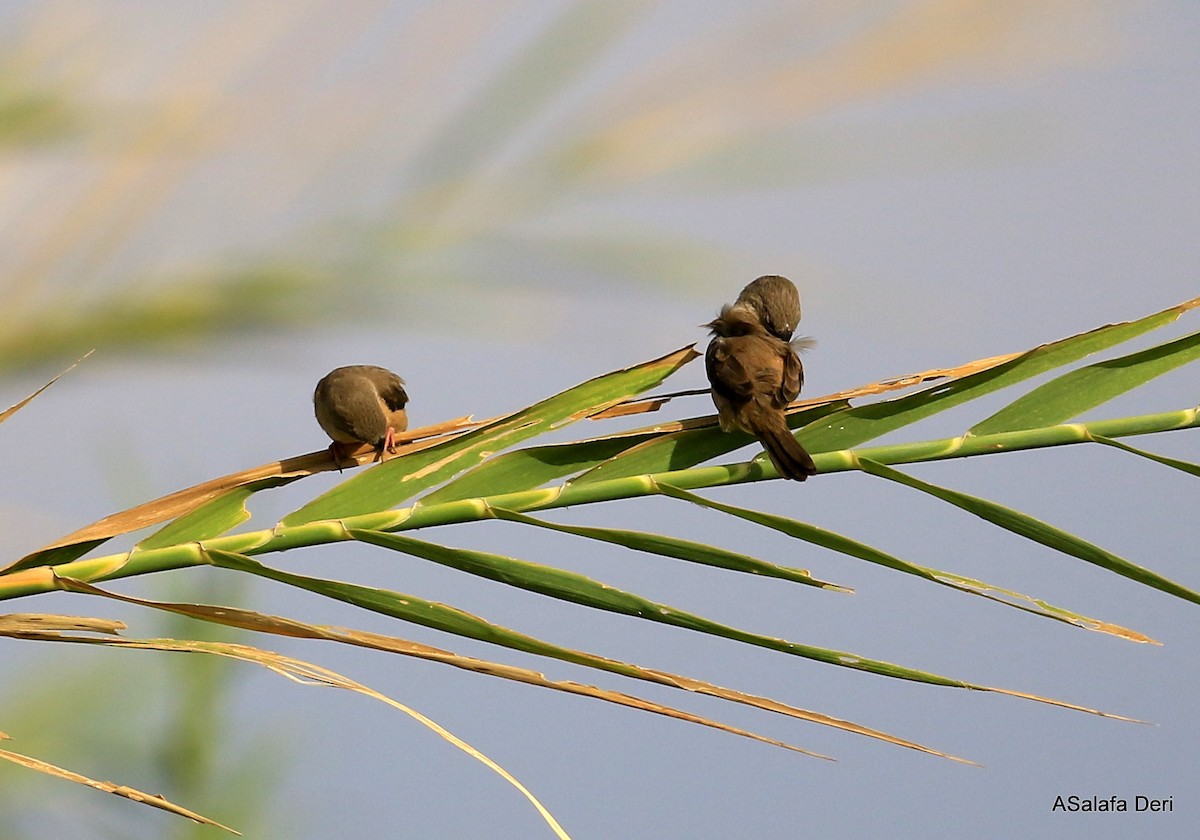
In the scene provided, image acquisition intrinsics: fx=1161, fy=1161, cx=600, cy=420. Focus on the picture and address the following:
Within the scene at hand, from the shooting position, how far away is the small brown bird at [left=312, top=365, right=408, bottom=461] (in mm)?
4039

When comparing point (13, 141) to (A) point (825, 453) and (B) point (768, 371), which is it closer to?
(A) point (825, 453)

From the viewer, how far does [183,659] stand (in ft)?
12.0

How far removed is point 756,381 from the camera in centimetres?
258

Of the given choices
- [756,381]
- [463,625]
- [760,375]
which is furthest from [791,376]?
[463,625]

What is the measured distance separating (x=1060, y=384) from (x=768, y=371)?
1.23 metres

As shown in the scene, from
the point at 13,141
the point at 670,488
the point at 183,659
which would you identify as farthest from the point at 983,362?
the point at 183,659

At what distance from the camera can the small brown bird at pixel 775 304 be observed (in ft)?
12.8

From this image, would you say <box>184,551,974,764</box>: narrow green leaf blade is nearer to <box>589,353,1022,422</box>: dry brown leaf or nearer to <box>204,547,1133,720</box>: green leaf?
<box>204,547,1133,720</box>: green leaf

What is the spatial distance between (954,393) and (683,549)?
53cm

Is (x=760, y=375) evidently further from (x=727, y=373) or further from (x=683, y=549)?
(x=683, y=549)

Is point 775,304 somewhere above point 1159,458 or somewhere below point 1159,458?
above

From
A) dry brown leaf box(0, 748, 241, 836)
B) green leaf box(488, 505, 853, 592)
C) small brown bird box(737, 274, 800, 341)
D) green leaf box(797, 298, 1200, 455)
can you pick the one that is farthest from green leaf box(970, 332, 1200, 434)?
small brown bird box(737, 274, 800, 341)

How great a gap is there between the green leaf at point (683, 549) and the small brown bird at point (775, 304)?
243 cm

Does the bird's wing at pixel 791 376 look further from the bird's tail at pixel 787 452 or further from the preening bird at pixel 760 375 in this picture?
the bird's tail at pixel 787 452
